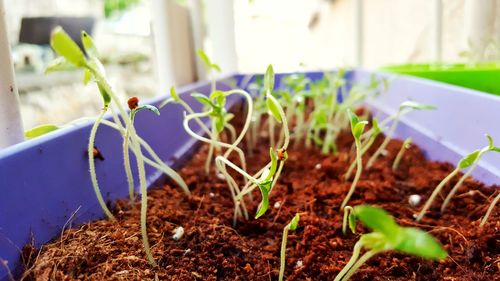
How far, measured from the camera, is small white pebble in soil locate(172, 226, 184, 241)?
544 millimetres

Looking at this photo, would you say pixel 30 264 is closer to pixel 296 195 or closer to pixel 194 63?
pixel 296 195

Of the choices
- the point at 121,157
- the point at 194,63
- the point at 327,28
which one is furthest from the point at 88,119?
the point at 327,28

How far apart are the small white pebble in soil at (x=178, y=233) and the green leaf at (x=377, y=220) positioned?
342mm

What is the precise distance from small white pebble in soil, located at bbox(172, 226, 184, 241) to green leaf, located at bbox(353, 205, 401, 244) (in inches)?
13.5

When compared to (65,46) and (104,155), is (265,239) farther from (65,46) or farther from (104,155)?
(65,46)

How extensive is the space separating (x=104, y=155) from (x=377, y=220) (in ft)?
1.63

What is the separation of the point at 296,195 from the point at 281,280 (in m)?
0.26

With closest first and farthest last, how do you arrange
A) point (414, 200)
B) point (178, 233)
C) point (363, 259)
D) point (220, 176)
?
point (363, 259) < point (178, 233) < point (414, 200) < point (220, 176)

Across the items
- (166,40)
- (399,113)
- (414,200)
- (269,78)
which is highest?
(166,40)

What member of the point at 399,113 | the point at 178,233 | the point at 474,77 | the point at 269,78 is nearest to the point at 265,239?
the point at 178,233

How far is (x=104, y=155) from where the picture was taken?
640 millimetres

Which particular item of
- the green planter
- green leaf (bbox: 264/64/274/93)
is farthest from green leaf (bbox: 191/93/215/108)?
the green planter

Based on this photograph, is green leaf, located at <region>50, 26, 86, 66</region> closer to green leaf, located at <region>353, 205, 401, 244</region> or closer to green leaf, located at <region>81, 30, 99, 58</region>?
green leaf, located at <region>81, 30, 99, 58</region>

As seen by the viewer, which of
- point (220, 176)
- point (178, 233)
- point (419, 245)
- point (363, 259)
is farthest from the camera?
point (220, 176)
